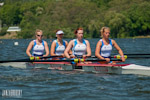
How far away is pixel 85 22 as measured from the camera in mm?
114062

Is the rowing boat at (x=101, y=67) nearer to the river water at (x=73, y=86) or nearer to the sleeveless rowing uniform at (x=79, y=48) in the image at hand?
the river water at (x=73, y=86)

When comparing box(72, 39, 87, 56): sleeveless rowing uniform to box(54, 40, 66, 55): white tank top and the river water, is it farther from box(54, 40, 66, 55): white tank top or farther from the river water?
Answer: box(54, 40, 66, 55): white tank top

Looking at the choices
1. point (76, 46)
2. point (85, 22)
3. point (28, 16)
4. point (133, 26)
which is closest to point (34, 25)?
point (28, 16)

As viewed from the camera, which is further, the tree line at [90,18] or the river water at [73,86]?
the tree line at [90,18]

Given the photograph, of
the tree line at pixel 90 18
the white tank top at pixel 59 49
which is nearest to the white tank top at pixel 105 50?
the white tank top at pixel 59 49

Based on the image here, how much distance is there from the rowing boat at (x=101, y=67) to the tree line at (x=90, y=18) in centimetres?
7023

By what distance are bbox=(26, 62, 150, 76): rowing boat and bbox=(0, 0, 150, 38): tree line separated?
7023cm

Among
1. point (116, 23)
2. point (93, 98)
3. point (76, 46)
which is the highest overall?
point (116, 23)

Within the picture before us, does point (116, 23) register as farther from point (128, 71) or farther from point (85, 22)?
point (128, 71)

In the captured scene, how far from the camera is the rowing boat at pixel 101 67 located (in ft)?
40.9

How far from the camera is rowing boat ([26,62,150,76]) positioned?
12461mm

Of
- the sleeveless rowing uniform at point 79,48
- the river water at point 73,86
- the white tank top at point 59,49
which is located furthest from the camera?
the white tank top at point 59,49

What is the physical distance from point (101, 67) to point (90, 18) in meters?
103

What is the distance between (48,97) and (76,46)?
17.7ft
